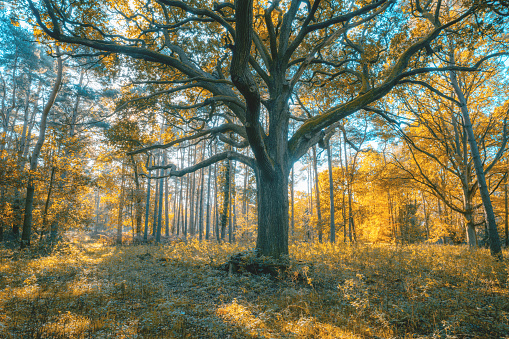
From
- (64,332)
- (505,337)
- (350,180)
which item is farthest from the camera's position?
(350,180)

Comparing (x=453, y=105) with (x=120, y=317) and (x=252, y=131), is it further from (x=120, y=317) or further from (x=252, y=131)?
(x=120, y=317)

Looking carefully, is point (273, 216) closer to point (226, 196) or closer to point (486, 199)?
point (486, 199)

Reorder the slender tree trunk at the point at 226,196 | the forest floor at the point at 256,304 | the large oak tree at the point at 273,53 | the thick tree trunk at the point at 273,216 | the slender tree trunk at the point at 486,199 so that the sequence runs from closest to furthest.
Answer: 1. the forest floor at the point at 256,304
2. the large oak tree at the point at 273,53
3. the thick tree trunk at the point at 273,216
4. the slender tree trunk at the point at 486,199
5. the slender tree trunk at the point at 226,196

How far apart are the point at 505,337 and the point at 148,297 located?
549 cm

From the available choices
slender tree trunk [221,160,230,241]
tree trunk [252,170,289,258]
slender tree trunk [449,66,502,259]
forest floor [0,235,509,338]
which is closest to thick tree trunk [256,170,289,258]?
tree trunk [252,170,289,258]

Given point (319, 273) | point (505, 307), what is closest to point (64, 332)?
point (319, 273)

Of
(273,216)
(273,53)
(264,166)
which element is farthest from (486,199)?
(273,53)

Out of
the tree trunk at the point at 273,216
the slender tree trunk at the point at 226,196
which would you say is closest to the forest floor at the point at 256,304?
the tree trunk at the point at 273,216

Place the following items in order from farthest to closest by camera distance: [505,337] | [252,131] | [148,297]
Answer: [252,131] < [148,297] < [505,337]

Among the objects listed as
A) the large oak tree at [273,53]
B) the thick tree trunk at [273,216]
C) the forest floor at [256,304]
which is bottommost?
the forest floor at [256,304]

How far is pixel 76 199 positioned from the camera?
12.4 meters

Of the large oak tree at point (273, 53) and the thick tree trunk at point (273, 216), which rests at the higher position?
the large oak tree at point (273, 53)

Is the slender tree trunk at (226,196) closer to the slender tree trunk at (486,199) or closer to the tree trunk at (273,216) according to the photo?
the tree trunk at (273,216)

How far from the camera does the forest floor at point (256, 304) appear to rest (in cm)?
305
